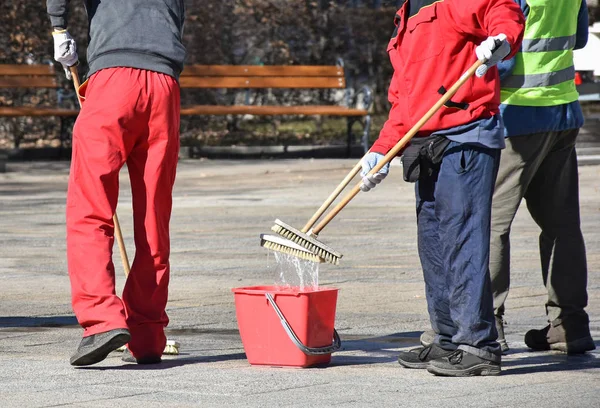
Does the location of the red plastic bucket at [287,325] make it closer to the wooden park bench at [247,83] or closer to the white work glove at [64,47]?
the white work glove at [64,47]

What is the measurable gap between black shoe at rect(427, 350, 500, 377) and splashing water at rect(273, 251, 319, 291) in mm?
627

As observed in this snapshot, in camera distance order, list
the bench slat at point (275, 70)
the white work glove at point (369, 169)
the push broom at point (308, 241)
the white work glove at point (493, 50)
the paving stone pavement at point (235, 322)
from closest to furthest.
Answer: the paving stone pavement at point (235, 322), the white work glove at point (493, 50), the push broom at point (308, 241), the white work glove at point (369, 169), the bench slat at point (275, 70)

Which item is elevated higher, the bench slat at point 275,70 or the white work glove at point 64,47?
the white work glove at point 64,47

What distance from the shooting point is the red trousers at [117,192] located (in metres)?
5.99

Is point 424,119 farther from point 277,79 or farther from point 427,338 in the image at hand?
point 277,79

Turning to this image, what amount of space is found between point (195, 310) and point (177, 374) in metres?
1.85

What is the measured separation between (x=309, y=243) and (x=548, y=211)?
4.20 ft

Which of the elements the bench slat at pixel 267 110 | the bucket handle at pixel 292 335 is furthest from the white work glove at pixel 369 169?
the bench slat at pixel 267 110

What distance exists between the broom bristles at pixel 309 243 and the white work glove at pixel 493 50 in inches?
38.8

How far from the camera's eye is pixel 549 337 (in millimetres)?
6582

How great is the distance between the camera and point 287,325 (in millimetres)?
5945

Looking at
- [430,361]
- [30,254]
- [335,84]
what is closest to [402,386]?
[430,361]

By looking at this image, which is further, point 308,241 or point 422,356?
point 422,356

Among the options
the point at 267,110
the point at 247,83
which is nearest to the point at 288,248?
the point at 267,110
